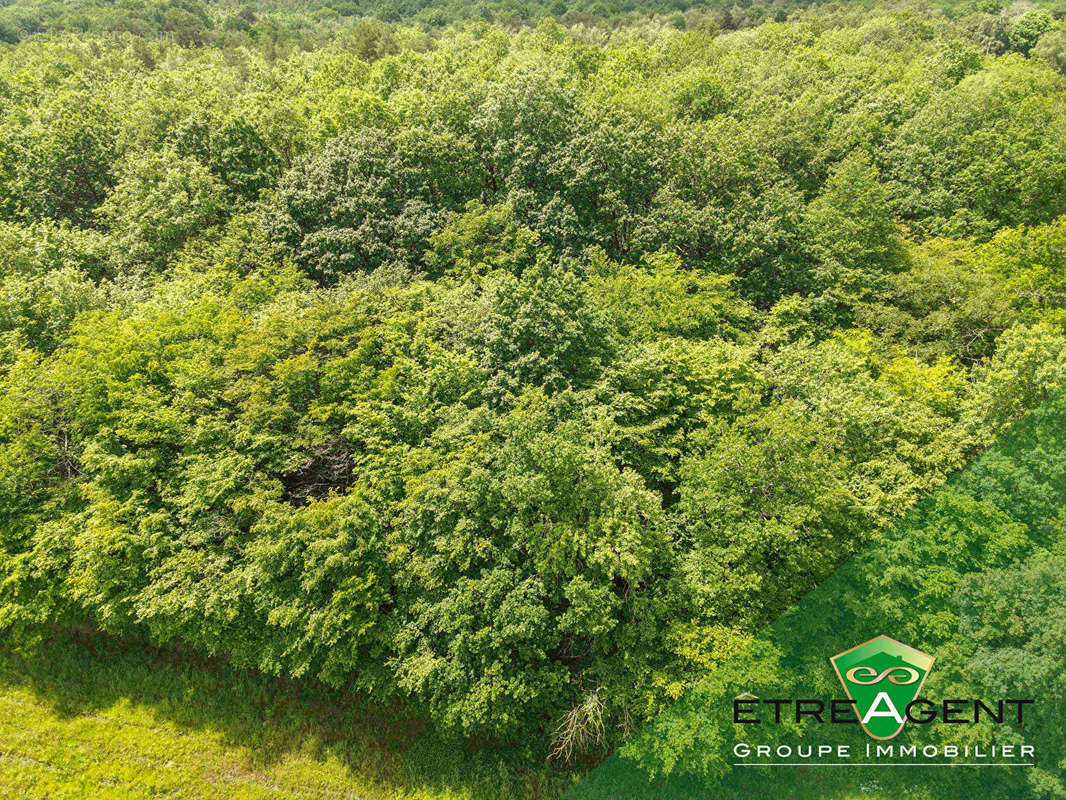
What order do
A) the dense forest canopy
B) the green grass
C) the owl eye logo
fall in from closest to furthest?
the owl eye logo
the dense forest canopy
the green grass

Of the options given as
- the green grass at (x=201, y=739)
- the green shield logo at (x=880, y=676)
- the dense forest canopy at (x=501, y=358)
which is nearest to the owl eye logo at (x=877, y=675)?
the green shield logo at (x=880, y=676)

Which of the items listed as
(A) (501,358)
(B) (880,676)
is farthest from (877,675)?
(A) (501,358)

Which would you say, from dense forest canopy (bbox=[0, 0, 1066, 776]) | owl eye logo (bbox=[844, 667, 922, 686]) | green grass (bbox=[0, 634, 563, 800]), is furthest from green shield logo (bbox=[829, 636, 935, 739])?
green grass (bbox=[0, 634, 563, 800])

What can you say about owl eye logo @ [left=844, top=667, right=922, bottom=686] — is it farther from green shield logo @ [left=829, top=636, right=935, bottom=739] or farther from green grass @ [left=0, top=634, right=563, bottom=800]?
green grass @ [left=0, top=634, right=563, bottom=800]

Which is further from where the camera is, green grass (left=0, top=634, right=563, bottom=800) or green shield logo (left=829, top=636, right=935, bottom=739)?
green grass (left=0, top=634, right=563, bottom=800)

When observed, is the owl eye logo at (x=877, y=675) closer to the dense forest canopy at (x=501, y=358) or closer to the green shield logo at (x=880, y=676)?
the green shield logo at (x=880, y=676)

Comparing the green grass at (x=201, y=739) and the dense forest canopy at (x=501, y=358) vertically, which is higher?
the dense forest canopy at (x=501, y=358)


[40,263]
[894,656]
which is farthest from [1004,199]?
[40,263]

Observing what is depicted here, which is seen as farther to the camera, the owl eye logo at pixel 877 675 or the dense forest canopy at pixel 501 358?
the dense forest canopy at pixel 501 358
